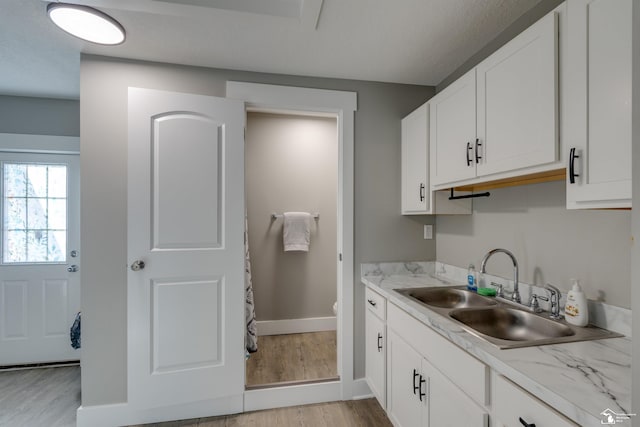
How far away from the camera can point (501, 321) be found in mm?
1461

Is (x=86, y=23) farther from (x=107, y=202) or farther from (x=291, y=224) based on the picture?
(x=291, y=224)

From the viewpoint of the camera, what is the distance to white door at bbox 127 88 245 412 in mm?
1891

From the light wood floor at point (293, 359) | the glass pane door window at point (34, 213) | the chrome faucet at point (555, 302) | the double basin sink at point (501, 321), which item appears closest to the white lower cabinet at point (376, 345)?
the double basin sink at point (501, 321)

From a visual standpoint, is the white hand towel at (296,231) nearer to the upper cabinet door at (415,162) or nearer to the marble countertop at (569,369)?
the upper cabinet door at (415,162)

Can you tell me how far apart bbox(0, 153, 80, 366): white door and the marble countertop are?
3.05 m

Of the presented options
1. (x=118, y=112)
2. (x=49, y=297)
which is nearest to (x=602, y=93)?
(x=118, y=112)

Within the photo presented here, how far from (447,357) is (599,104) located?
40.4 inches

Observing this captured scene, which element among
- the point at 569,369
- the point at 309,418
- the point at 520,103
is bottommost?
the point at 309,418

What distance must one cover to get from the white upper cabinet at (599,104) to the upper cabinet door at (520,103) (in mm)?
65

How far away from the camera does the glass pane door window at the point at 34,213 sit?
103 inches

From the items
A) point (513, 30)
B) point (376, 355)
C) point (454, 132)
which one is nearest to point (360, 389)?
point (376, 355)

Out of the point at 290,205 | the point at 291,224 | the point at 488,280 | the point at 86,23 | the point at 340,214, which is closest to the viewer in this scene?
the point at 86,23

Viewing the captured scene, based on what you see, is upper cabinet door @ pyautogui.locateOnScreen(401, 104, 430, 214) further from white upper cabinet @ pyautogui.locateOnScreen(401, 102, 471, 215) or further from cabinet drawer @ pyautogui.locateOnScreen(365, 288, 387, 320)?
cabinet drawer @ pyautogui.locateOnScreen(365, 288, 387, 320)

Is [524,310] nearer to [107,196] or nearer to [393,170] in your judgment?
[393,170]
